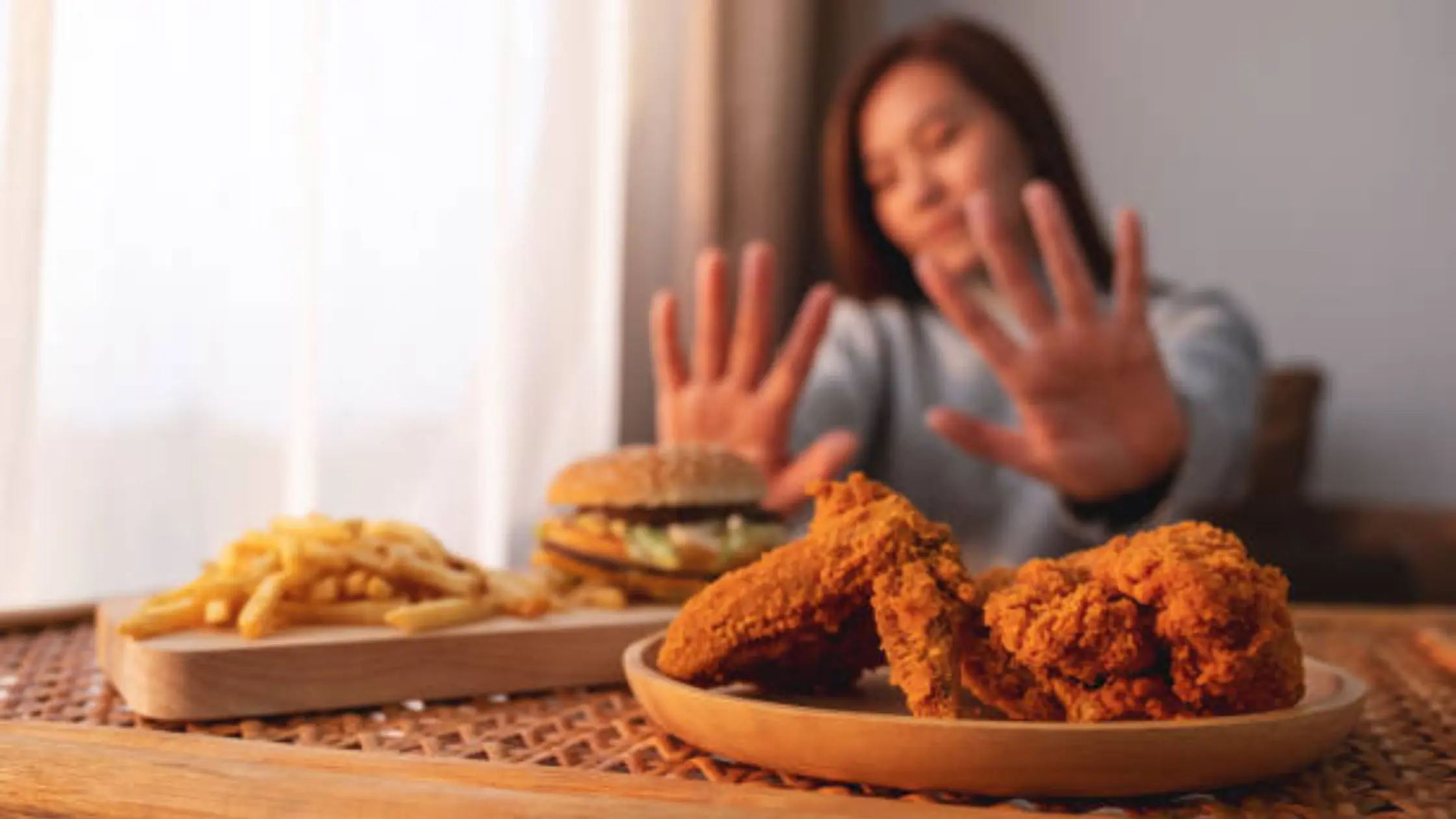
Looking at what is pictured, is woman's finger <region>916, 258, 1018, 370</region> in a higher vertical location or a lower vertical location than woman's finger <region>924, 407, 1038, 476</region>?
higher

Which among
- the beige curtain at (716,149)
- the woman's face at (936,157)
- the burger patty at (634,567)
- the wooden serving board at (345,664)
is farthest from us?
the beige curtain at (716,149)

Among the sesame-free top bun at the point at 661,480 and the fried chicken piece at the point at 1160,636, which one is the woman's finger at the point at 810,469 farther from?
the fried chicken piece at the point at 1160,636

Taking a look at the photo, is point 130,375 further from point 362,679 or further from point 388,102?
point 362,679

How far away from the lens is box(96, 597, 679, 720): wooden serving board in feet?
3.12

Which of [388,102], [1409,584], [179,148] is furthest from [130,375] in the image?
[1409,584]

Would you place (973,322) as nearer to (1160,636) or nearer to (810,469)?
(810,469)

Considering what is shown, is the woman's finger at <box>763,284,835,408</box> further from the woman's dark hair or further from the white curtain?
the woman's dark hair

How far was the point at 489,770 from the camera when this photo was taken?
70cm

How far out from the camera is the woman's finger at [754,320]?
2.04 metres

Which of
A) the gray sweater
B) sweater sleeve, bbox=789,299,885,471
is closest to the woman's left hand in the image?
the gray sweater

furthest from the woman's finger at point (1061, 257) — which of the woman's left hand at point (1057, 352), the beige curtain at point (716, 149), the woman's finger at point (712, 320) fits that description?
the beige curtain at point (716, 149)

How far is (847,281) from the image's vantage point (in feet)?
10.5

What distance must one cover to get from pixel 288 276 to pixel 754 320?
2.50 ft

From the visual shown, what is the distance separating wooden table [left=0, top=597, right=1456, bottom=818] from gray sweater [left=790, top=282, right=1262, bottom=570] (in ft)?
5.73
